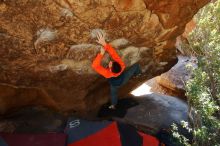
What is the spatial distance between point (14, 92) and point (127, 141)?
8.99 feet

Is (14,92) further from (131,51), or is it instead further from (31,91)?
(131,51)

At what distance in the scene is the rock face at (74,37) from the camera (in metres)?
5.42

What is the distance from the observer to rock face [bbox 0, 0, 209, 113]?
17.8 feet

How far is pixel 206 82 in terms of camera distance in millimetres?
6633

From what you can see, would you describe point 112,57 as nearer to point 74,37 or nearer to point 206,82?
point 74,37

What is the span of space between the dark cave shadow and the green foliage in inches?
85.3

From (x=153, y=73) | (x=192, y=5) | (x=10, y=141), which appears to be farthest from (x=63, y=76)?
(x=192, y=5)

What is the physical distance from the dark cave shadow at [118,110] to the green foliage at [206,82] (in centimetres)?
217

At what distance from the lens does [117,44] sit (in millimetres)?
6273

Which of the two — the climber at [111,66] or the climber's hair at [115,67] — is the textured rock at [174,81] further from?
the climber's hair at [115,67]

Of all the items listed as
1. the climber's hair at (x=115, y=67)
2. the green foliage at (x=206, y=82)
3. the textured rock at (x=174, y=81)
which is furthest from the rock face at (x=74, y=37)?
the textured rock at (x=174, y=81)

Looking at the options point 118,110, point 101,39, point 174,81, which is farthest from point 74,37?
point 174,81

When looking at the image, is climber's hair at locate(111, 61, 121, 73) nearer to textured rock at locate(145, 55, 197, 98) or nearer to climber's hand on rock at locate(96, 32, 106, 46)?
climber's hand on rock at locate(96, 32, 106, 46)

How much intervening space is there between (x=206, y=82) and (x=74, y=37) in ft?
9.01
